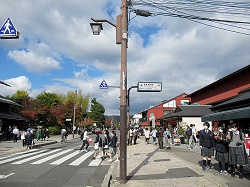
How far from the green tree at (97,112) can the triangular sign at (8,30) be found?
8943 centimetres

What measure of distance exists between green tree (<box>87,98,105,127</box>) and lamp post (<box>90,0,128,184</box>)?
91744 millimetres

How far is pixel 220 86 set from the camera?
3123 centimetres

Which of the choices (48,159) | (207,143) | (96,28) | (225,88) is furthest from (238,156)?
(225,88)

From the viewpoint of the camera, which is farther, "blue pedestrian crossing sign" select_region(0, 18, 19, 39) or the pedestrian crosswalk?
the pedestrian crosswalk

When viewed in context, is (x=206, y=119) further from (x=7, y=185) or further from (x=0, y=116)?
Answer: (x=0, y=116)

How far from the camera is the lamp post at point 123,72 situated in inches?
295

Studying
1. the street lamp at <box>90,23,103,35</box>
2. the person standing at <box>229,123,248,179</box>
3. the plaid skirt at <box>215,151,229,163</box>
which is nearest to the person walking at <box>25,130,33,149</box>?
the street lamp at <box>90,23,103,35</box>


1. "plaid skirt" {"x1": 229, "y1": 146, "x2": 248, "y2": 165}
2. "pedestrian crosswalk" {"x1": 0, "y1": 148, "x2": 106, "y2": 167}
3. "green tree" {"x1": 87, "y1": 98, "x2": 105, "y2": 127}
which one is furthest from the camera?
"green tree" {"x1": 87, "y1": 98, "x2": 105, "y2": 127}

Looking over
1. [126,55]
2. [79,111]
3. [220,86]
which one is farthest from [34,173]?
[79,111]

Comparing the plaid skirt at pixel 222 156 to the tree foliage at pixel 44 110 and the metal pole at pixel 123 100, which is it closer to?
the metal pole at pixel 123 100

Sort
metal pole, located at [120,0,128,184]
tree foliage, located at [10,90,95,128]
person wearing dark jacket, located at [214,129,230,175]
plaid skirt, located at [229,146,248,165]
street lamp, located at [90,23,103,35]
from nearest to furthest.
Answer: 1. metal pole, located at [120,0,128,184]
2. plaid skirt, located at [229,146,248,165]
3. street lamp, located at [90,23,103,35]
4. person wearing dark jacket, located at [214,129,230,175]
5. tree foliage, located at [10,90,95,128]

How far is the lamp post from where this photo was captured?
7.50 m

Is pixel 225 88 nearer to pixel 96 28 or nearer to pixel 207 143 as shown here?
pixel 207 143

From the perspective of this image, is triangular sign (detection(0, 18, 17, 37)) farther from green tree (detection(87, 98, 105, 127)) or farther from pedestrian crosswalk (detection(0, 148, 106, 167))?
green tree (detection(87, 98, 105, 127))
